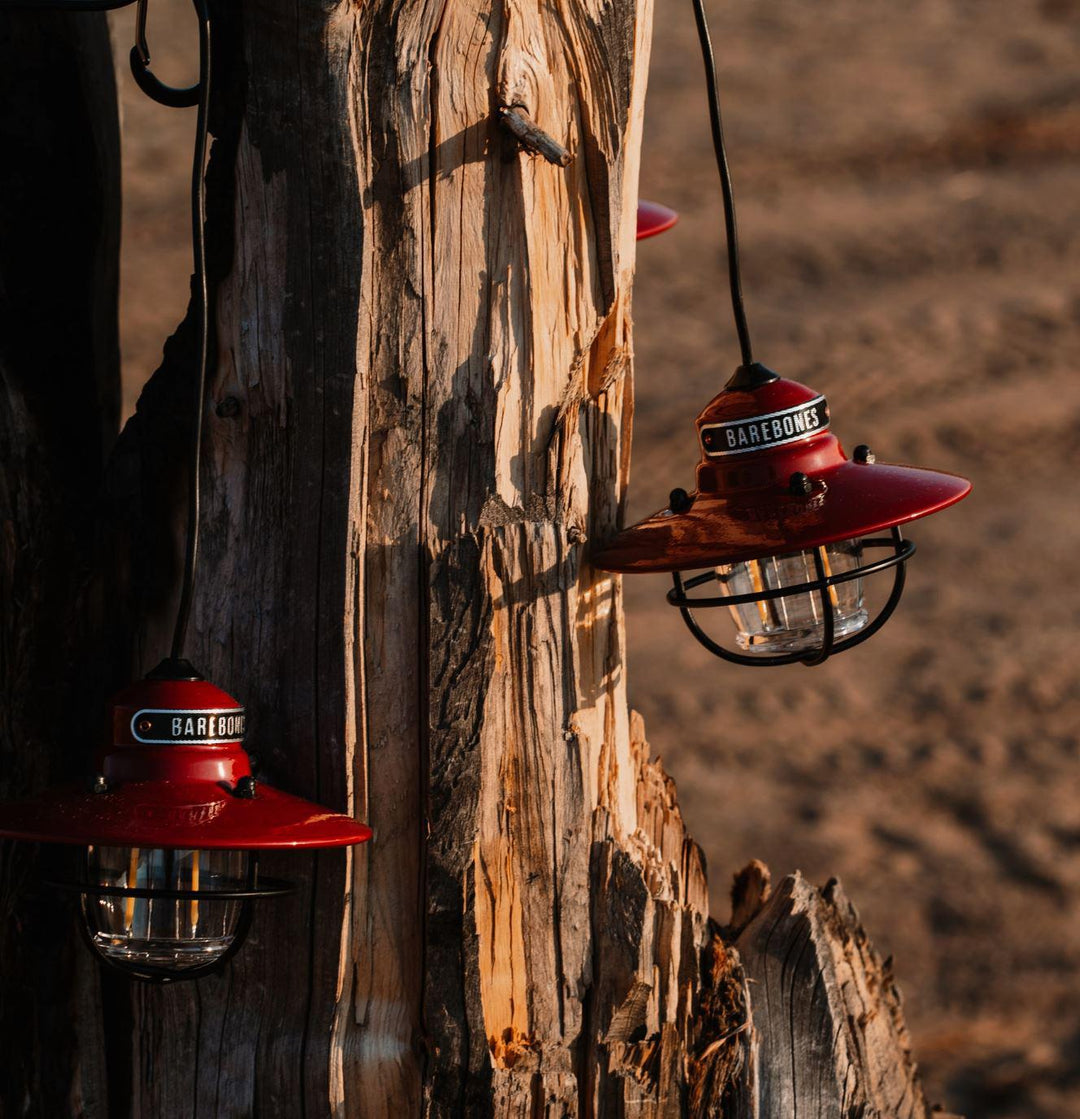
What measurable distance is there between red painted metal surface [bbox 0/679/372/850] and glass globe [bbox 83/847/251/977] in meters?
0.11

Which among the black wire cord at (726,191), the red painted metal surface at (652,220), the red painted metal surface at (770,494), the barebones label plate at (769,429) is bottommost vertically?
the red painted metal surface at (770,494)

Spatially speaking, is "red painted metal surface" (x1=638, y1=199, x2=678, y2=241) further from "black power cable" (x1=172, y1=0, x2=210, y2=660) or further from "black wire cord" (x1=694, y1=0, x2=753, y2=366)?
"black power cable" (x1=172, y1=0, x2=210, y2=660)

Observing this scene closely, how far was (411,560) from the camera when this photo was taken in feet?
6.13

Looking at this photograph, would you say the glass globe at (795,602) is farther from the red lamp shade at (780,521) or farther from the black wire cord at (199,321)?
the black wire cord at (199,321)

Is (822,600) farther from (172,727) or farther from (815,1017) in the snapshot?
(172,727)

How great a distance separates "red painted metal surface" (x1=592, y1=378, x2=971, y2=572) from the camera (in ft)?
5.53

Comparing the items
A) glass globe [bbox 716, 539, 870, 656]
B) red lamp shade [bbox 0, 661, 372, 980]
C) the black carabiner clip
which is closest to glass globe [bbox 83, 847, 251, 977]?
red lamp shade [bbox 0, 661, 372, 980]

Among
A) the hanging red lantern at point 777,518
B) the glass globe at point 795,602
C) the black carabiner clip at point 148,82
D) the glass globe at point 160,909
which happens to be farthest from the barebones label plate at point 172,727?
the black carabiner clip at point 148,82

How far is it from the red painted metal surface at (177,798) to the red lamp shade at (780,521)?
56cm

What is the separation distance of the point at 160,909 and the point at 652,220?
1.65 metres

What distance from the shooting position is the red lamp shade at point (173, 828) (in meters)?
1.54

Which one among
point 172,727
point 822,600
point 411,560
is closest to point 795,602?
point 822,600

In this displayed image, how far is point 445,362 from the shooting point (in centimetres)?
188

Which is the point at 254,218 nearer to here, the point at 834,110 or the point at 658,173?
the point at 658,173
